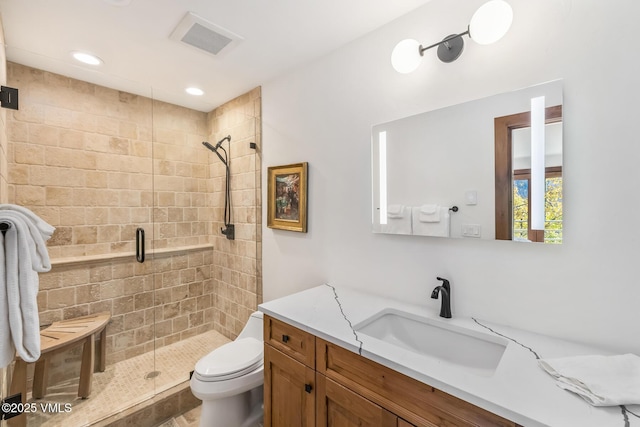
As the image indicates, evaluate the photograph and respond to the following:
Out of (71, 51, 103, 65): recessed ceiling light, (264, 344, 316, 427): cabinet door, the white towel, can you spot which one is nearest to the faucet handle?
the white towel

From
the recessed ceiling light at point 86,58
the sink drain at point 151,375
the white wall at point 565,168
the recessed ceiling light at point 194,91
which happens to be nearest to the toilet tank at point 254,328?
the white wall at point 565,168

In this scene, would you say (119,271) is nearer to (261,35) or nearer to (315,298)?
(315,298)

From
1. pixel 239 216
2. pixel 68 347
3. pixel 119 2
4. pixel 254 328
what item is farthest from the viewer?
pixel 239 216

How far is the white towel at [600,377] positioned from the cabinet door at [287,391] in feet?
2.91

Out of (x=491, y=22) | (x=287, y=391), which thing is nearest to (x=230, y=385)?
(x=287, y=391)

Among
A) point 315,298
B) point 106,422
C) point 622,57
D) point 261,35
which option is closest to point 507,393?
point 315,298

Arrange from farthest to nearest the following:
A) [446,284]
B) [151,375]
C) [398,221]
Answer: [151,375] → [398,221] → [446,284]

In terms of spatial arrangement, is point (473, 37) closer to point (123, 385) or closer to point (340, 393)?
point (340, 393)

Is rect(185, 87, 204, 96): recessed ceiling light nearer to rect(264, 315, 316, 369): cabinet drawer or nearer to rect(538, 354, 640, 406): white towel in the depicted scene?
rect(264, 315, 316, 369): cabinet drawer

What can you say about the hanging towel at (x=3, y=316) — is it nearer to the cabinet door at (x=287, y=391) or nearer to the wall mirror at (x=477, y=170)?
the cabinet door at (x=287, y=391)

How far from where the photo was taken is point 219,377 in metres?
1.61

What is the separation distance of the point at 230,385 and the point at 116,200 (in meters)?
1.89

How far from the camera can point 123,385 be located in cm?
213

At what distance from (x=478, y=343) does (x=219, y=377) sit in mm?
1397
